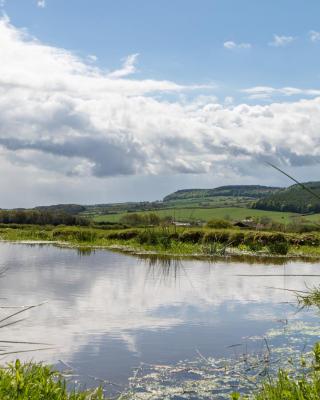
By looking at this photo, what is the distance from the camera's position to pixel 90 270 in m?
24.2

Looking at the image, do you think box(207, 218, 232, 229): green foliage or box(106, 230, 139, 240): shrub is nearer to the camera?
box(106, 230, 139, 240): shrub

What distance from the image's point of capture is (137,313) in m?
14.5

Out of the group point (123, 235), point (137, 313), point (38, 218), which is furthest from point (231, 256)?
point (38, 218)

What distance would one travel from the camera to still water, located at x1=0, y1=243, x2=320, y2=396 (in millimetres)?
10555

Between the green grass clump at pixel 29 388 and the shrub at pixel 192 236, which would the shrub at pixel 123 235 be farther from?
the green grass clump at pixel 29 388

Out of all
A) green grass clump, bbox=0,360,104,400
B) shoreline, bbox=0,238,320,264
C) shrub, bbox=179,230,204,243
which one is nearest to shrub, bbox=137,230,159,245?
shoreline, bbox=0,238,320,264

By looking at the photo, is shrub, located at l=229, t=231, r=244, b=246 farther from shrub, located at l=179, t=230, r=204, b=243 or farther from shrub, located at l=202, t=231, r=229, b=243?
shrub, located at l=179, t=230, r=204, b=243

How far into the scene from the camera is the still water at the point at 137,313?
10555 millimetres

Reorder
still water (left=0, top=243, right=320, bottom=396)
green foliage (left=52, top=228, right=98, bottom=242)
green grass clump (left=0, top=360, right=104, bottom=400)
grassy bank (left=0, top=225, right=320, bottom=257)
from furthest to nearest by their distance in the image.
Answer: green foliage (left=52, top=228, right=98, bottom=242), grassy bank (left=0, top=225, right=320, bottom=257), still water (left=0, top=243, right=320, bottom=396), green grass clump (left=0, top=360, right=104, bottom=400)

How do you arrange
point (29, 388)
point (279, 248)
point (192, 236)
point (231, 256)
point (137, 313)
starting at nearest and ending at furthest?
1. point (29, 388)
2. point (137, 313)
3. point (231, 256)
4. point (279, 248)
5. point (192, 236)

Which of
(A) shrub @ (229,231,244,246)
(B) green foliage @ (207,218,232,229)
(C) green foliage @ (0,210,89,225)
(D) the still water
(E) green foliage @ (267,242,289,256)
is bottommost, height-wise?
(D) the still water

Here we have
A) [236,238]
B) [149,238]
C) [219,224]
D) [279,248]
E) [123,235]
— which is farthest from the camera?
[219,224]

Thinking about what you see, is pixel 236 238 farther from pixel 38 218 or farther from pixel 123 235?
pixel 38 218

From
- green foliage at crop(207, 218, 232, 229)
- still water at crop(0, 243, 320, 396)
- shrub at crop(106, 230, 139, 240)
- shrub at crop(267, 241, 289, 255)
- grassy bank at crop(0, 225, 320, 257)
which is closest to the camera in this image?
still water at crop(0, 243, 320, 396)
